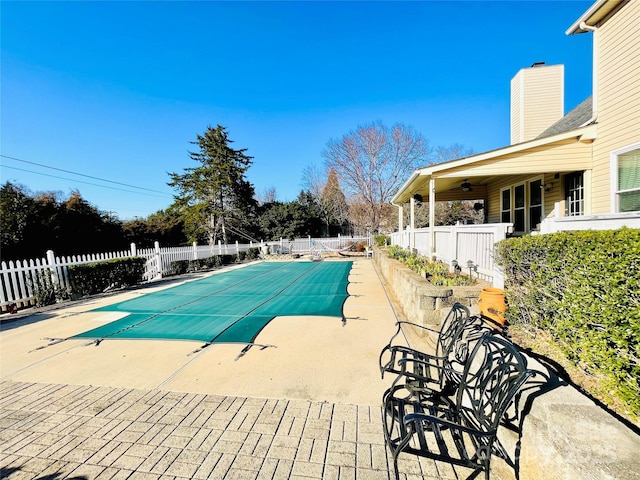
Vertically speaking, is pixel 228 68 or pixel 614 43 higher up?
pixel 228 68

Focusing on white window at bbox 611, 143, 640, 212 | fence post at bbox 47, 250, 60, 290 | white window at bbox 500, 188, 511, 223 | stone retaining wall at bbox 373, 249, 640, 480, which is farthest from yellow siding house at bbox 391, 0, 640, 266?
fence post at bbox 47, 250, 60, 290

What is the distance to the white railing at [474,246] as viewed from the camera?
394 cm

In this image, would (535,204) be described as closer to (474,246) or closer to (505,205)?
(505,205)

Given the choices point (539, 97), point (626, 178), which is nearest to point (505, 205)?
point (539, 97)

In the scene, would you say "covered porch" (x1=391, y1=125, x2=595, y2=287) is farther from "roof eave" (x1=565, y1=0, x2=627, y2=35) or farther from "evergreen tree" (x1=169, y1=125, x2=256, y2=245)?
"evergreen tree" (x1=169, y1=125, x2=256, y2=245)

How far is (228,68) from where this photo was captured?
1376cm

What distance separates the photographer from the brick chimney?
8710mm

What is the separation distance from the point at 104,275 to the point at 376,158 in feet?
68.0

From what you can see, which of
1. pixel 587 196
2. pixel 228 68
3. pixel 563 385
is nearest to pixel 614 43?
pixel 587 196

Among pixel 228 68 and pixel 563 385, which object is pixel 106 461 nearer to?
pixel 563 385

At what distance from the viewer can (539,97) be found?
29.2 feet

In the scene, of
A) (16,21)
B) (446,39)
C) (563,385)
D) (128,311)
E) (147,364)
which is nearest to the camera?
(563,385)

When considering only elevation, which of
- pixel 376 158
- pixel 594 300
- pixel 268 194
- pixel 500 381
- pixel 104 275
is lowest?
pixel 104 275

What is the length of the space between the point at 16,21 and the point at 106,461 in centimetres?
969
